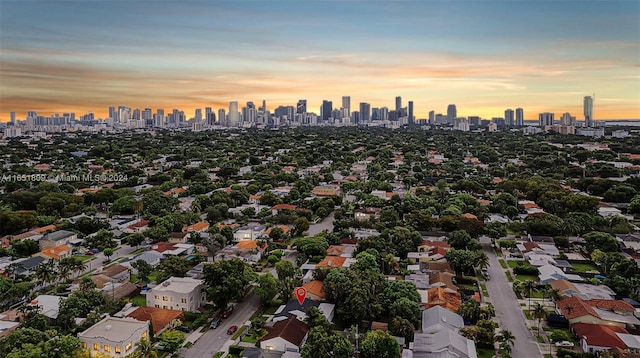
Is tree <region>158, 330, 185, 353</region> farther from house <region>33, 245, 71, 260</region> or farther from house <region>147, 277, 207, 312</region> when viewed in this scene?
house <region>33, 245, 71, 260</region>

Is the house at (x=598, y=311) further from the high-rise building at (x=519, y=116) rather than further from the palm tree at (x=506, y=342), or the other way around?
the high-rise building at (x=519, y=116)

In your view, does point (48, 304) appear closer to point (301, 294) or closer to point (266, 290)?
point (266, 290)

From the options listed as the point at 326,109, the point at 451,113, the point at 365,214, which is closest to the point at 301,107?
the point at 326,109

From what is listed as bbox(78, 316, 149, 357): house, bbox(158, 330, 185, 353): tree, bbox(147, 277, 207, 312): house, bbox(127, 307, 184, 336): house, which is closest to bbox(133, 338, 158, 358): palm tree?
bbox(78, 316, 149, 357): house

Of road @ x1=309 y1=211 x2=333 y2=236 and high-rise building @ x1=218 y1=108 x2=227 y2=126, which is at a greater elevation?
high-rise building @ x1=218 y1=108 x2=227 y2=126

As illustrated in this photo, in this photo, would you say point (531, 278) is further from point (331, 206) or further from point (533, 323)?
point (331, 206)

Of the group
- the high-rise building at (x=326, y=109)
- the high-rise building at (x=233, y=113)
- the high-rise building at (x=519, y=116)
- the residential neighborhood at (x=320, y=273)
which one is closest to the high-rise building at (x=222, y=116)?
the high-rise building at (x=233, y=113)

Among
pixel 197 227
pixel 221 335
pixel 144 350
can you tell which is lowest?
pixel 221 335
